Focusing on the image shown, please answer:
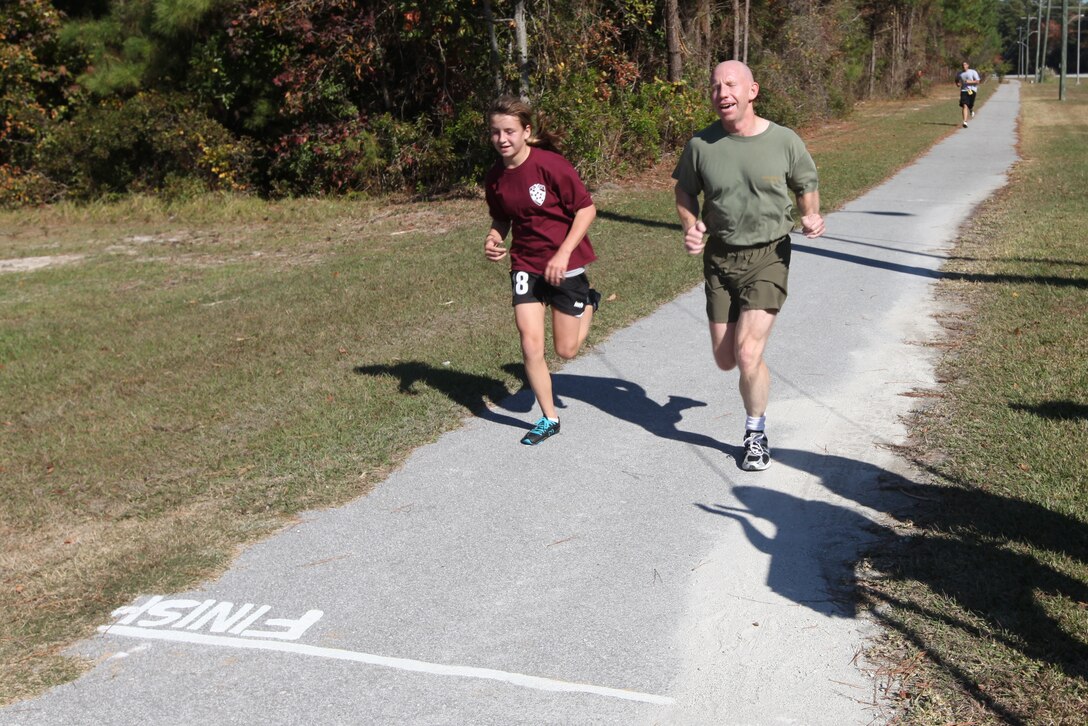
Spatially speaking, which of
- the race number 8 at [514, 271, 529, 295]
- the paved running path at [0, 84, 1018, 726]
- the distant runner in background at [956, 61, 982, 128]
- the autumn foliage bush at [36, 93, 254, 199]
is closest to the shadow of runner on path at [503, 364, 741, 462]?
the paved running path at [0, 84, 1018, 726]

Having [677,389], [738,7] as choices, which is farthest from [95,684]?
[738,7]

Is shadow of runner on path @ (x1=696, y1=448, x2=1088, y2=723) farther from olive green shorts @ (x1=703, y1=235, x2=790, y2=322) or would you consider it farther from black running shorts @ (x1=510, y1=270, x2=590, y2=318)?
black running shorts @ (x1=510, y1=270, x2=590, y2=318)

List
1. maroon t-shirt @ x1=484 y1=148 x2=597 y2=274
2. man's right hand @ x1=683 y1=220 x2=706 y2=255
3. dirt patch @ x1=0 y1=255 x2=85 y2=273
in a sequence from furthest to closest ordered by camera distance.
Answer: dirt patch @ x1=0 y1=255 x2=85 y2=273 < maroon t-shirt @ x1=484 y1=148 x2=597 y2=274 < man's right hand @ x1=683 y1=220 x2=706 y2=255

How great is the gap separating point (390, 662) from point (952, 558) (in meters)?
2.16

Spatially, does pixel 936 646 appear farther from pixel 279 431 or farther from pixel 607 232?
pixel 607 232

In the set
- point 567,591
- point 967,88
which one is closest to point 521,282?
point 567,591

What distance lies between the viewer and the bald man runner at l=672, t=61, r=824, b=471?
16.4 ft

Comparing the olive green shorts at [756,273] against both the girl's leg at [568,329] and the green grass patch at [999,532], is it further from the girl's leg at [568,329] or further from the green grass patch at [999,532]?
the green grass patch at [999,532]

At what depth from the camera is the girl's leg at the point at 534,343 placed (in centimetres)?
577

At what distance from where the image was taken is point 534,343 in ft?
18.9

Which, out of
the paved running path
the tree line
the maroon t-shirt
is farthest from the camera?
the tree line

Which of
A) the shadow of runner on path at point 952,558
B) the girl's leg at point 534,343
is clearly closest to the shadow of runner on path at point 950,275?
the shadow of runner on path at point 952,558

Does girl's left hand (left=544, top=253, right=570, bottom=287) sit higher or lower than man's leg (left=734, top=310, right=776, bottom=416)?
higher

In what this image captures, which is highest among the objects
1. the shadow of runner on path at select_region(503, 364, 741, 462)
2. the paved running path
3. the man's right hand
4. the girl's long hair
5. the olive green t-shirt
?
the girl's long hair
